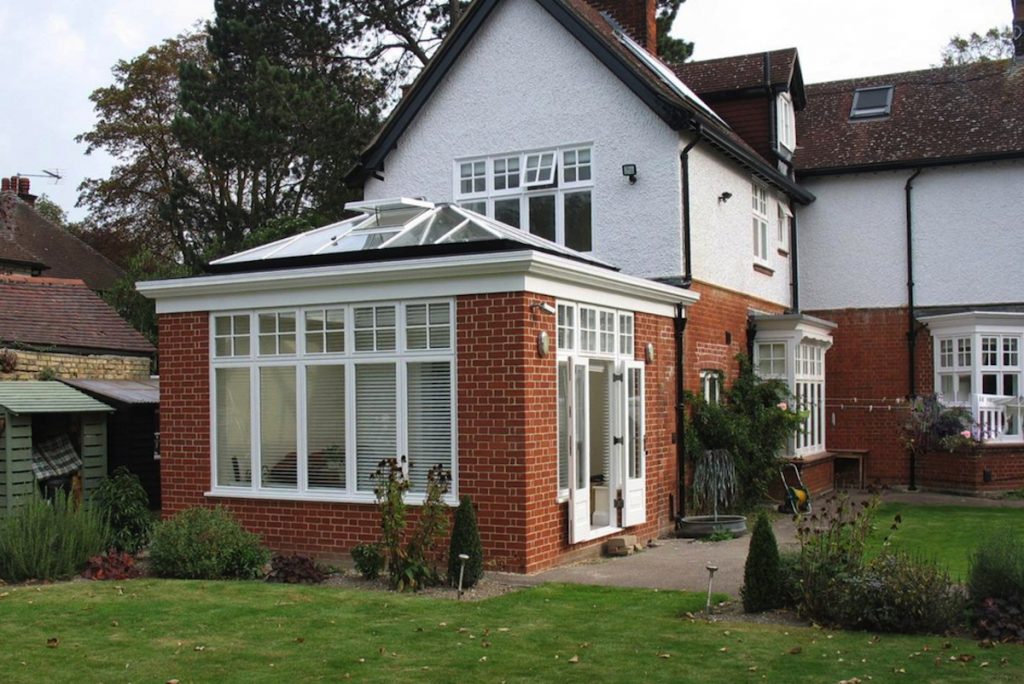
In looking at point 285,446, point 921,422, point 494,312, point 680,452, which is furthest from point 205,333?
point 921,422

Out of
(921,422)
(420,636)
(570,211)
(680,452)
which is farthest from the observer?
(921,422)

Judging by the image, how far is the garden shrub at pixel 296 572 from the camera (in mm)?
10906

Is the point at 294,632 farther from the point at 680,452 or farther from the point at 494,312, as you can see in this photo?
the point at 680,452

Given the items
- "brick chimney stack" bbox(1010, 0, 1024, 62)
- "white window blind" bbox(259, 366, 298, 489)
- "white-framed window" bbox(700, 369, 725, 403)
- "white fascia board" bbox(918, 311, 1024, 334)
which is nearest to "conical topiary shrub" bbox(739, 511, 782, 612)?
"white window blind" bbox(259, 366, 298, 489)

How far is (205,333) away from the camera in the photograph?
13203 millimetres

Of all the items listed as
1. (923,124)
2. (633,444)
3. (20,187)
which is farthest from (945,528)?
(20,187)

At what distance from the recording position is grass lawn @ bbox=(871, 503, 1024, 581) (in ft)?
41.6

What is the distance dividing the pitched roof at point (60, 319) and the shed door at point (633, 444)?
9349mm

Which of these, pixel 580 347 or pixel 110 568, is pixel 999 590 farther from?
pixel 110 568

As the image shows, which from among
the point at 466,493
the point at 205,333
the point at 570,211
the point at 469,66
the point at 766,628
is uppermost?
the point at 469,66

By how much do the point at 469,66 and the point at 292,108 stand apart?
1005 centimetres

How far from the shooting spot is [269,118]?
Answer: 2719 centimetres

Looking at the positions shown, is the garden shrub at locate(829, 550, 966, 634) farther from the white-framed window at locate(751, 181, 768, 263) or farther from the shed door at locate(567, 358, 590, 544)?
the white-framed window at locate(751, 181, 768, 263)

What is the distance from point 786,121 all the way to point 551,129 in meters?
6.48
